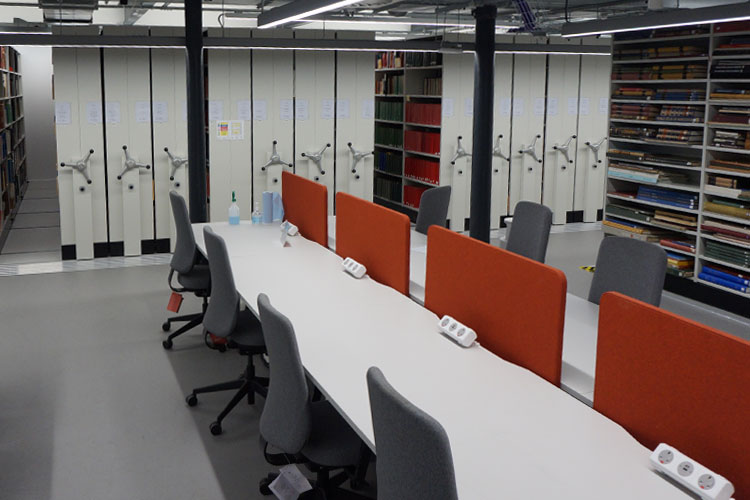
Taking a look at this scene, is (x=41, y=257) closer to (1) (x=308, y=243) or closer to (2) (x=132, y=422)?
(1) (x=308, y=243)

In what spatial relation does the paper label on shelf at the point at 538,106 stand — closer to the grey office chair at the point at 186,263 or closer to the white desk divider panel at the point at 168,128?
the white desk divider panel at the point at 168,128

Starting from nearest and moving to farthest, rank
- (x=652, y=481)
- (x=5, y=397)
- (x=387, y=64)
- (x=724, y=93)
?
(x=652, y=481)
(x=5, y=397)
(x=724, y=93)
(x=387, y=64)

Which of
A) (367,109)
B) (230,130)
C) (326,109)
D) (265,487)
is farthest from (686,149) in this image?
(265,487)

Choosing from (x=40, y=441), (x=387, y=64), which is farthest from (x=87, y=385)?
(x=387, y=64)

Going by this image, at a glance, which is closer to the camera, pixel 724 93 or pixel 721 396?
pixel 721 396

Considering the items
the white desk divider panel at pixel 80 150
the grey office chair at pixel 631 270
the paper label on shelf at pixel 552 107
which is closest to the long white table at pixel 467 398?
the grey office chair at pixel 631 270

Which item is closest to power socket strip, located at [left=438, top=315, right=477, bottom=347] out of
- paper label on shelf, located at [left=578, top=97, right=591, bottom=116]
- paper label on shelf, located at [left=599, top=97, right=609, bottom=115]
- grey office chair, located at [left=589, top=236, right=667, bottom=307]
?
grey office chair, located at [left=589, top=236, right=667, bottom=307]

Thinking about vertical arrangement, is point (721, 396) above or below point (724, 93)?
below

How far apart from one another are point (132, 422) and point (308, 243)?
5.99ft

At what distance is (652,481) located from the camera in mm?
2137

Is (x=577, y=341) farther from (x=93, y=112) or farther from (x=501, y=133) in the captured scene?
(x=501, y=133)

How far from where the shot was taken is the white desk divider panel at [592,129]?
32.0 feet

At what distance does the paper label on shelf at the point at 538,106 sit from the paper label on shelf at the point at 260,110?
11.4 ft

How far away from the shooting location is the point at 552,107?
9578 millimetres
